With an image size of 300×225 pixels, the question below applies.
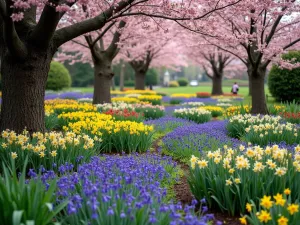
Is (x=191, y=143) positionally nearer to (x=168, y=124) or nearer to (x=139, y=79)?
(x=168, y=124)

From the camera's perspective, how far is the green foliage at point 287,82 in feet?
53.9

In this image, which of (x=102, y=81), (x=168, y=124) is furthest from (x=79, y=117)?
(x=102, y=81)

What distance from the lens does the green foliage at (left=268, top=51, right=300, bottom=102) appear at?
16.4 m

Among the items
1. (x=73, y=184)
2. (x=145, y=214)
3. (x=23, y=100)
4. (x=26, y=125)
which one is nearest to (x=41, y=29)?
(x=23, y=100)

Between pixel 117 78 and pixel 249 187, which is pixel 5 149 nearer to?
pixel 249 187

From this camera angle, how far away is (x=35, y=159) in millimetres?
4871

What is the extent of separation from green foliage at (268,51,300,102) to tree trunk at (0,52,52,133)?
13.8 meters

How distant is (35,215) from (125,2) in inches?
166

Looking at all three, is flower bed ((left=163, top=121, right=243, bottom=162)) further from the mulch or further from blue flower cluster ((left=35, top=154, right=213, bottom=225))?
blue flower cluster ((left=35, top=154, right=213, bottom=225))

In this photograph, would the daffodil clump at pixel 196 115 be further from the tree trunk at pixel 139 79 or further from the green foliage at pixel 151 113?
the tree trunk at pixel 139 79

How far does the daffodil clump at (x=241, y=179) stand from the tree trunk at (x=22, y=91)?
337 centimetres

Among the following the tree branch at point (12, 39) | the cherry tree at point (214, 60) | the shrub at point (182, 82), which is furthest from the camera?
the shrub at point (182, 82)

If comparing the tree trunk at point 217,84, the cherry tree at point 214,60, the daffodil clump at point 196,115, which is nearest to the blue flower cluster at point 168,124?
the daffodil clump at point 196,115

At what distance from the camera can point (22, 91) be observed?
589 cm
